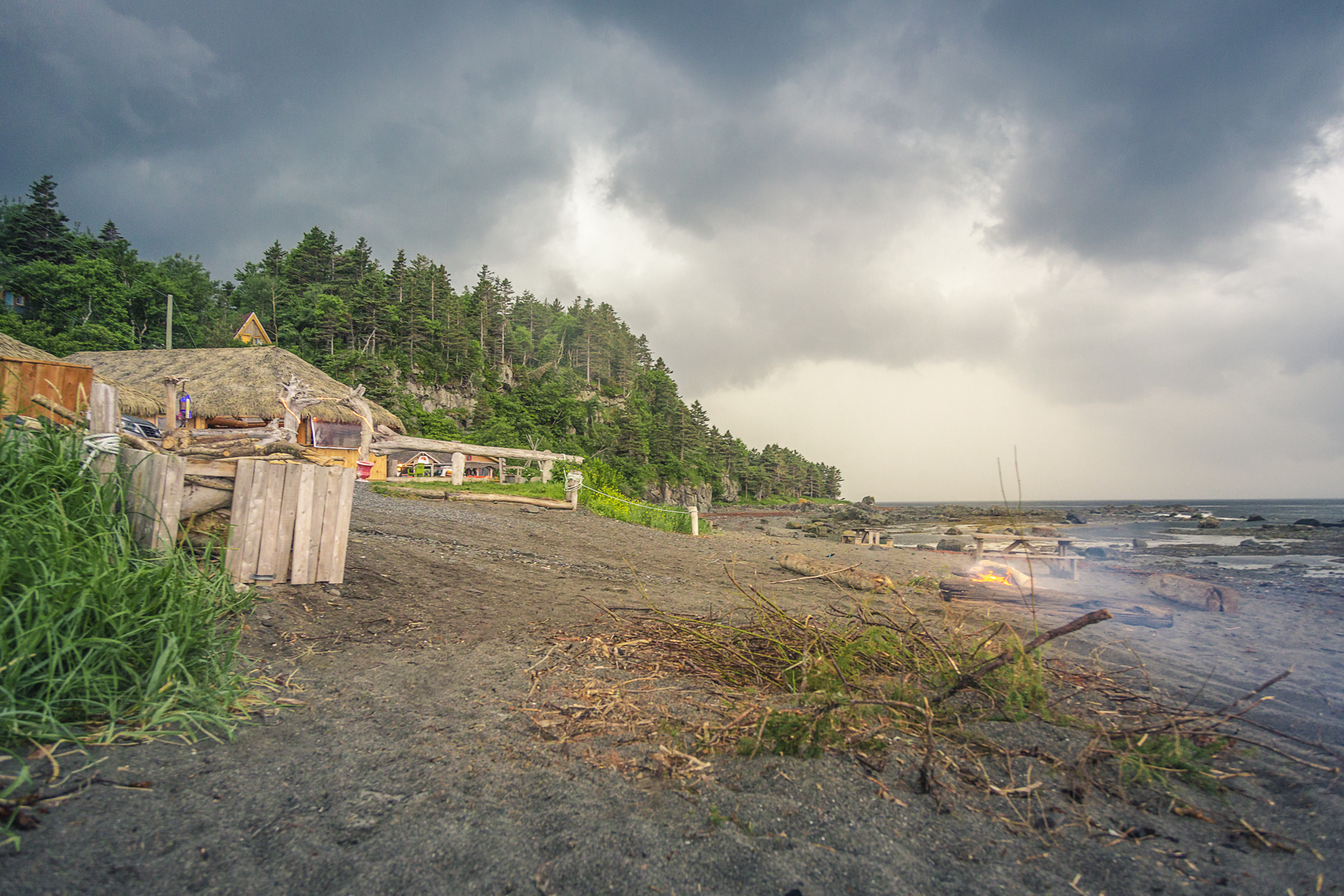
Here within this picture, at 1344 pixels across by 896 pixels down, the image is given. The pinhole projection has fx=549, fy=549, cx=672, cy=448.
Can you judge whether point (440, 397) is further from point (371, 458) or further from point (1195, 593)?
point (1195, 593)

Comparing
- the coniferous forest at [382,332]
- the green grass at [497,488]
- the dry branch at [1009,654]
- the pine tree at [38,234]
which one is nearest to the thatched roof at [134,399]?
the green grass at [497,488]

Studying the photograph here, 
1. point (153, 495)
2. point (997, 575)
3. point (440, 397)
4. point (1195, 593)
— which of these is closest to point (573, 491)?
point (997, 575)

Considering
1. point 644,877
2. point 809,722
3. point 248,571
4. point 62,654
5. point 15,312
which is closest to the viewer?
point 644,877

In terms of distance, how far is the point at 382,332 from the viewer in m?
51.0

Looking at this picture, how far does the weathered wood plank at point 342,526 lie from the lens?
211 inches

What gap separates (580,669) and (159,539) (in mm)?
3076

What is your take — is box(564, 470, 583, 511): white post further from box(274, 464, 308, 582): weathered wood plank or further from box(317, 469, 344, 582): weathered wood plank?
box(274, 464, 308, 582): weathered wood plank

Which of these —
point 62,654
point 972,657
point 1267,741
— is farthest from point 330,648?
point 1267,741

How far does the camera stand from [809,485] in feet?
372

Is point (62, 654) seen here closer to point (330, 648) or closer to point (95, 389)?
point (330, 648)

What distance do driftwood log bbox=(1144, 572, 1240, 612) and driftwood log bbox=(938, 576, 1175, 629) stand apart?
1823mm

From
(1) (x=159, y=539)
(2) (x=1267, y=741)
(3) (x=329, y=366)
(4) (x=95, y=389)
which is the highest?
(3) (x=329, y=366)

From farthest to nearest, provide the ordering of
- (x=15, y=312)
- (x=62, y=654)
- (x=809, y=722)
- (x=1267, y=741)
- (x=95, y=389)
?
(x=15, y=312) → (x=95, y=389) → (x=1267, y=741) → (x=809, y=722) → (x=62, y=654)

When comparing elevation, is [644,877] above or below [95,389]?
below
